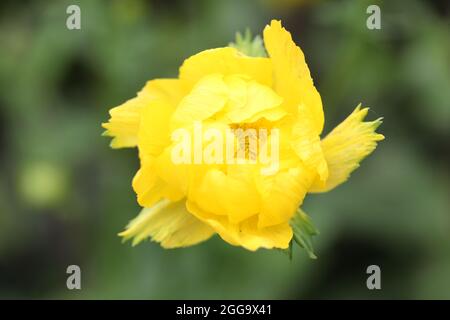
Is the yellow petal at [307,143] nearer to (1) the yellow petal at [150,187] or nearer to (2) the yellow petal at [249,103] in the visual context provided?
(2) the yellow petal at [249,103]

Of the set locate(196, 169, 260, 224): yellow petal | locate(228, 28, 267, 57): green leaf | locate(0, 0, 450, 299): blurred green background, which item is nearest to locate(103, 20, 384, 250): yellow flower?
locate(196, 169, 260, 224): yellow petal

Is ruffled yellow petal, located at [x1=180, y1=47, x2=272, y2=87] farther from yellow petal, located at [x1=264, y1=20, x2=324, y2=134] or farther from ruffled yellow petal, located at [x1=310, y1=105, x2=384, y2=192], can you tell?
ruffled yellow petal, located at [x1=310, y1=105, x2=384, y2=192]

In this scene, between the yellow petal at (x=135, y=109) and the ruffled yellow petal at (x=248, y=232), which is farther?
the yellow petal at (x=135, y=109)

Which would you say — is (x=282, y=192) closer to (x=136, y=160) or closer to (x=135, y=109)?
(x=135, y=109)

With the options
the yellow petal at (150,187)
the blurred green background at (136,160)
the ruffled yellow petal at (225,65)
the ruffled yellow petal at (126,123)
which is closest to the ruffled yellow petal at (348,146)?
the ruffled yellow petal at (225,65)

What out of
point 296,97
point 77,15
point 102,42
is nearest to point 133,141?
point 296,97

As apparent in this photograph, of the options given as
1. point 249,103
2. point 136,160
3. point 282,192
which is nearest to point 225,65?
point 249,103
